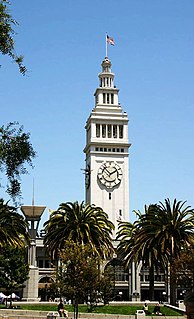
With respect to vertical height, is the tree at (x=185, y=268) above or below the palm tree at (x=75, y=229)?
below

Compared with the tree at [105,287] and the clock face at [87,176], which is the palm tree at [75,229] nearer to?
the tree at [105,287]

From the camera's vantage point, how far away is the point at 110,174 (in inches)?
4678

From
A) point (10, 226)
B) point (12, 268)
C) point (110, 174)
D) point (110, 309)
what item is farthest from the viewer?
point (110, 174)

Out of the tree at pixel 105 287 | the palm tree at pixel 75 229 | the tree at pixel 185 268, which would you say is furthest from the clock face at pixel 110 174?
the tree at pixel 185 268

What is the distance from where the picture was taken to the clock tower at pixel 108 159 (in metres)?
117

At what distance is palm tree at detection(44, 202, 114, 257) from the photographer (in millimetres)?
57625

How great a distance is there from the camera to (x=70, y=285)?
43375 mm

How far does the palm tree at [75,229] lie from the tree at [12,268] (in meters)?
7.32

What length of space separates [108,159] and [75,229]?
6208 centimetres

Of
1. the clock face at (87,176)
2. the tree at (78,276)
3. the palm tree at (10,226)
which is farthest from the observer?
the clock face at (87,176)

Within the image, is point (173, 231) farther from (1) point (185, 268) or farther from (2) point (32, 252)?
(2) point (32, 252)

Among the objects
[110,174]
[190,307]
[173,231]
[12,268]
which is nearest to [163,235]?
[173,231]

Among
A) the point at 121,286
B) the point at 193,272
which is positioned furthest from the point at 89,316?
the point at 121,286

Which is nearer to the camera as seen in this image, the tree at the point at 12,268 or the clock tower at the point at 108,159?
the tree at the point at 12,268
